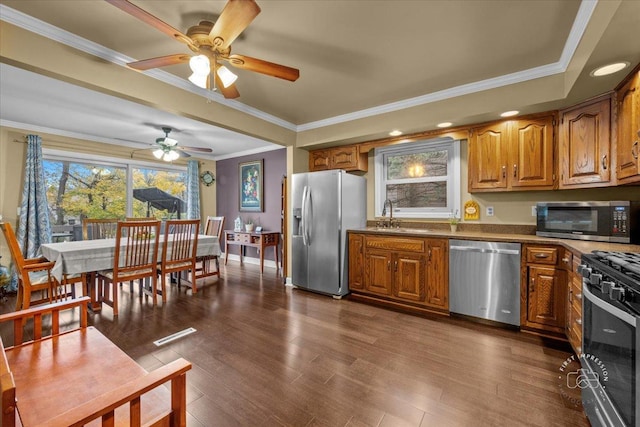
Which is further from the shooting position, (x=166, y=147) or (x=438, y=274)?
(x=166, y=147)

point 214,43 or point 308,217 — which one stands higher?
point 214,43

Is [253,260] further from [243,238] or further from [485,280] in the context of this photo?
[485,280]

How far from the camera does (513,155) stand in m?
3.02

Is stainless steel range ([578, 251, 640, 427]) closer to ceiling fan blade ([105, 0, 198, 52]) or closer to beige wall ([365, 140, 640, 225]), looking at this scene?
beige wall ([365, 140, 640, 225])

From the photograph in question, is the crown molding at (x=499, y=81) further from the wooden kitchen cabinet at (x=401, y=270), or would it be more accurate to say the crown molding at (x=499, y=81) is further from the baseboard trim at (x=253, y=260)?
the baseboard trim at (x=253, y=260)

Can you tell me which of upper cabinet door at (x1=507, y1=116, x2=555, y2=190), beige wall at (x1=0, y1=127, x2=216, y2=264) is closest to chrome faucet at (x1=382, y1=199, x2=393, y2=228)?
upper cabinet door at (x1=507, y1=116, x2=555, y2=190)

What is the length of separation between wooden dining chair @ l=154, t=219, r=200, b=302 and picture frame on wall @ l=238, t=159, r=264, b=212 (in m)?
2.09

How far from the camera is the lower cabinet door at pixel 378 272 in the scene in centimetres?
345

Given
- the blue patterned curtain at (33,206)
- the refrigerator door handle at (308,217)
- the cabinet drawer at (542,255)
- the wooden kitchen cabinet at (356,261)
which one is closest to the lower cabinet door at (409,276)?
the wooden kitchen cabinet at (356,261)

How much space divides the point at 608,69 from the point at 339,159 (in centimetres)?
288

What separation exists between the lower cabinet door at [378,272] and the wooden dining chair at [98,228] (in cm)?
372

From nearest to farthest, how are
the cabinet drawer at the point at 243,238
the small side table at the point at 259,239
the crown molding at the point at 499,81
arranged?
the crown molding at the point at 499,81, the small side table at the point at 259,239, the cabinet drawer at the point at 243,238

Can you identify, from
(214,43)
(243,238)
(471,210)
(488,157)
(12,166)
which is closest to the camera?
(214,43)

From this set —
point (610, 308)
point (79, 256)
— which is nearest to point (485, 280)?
point (610, 308)
